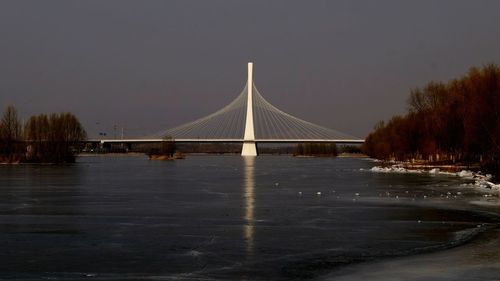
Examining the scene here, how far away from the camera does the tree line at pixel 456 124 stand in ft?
132

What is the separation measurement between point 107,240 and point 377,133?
86.6 metres

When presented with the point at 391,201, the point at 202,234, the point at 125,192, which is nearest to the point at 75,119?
the point at 125,192

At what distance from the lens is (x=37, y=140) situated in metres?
80.7

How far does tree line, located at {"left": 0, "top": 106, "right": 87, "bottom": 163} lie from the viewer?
7981cm

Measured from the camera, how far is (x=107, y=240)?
13164mm

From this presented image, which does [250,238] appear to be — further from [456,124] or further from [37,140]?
[37,140]

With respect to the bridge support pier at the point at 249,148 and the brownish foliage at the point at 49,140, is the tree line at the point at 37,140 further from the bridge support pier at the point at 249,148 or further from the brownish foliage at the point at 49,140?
the bridge support pier at the point at 249,148

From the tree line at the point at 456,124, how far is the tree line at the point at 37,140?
37.7m

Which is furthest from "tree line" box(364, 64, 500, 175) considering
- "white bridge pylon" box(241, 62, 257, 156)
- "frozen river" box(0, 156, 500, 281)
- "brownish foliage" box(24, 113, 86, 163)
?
"brownish foliage" box(24, 113, 86, 163)

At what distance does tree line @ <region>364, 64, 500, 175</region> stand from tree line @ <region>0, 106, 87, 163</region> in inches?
1483

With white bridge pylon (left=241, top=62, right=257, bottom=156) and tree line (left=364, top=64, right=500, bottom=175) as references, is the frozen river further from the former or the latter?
white bridge pylon (left=241, top=62, right=257, bottom=156)

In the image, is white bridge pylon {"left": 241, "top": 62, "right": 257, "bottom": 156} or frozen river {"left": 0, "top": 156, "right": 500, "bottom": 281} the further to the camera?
white bridge pylon {"left": 241, "top": 62, "right": 257, "bottom": 156}

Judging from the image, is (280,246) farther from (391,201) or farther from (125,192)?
(125,192)

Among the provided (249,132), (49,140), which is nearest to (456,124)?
(49,140)
